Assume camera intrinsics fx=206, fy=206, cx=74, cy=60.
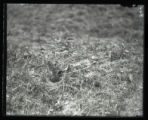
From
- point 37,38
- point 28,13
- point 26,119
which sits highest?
point 28,13

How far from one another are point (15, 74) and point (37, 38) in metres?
0.73

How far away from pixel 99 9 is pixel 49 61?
172 centimetres

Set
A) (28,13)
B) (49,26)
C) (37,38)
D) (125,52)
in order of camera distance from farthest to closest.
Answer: (28,13)
(49,26)
(37,38)
(125,52)

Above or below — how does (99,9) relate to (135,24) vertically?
above

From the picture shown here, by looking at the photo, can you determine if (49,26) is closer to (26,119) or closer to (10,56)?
(10,56)

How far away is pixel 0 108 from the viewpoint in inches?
48.9

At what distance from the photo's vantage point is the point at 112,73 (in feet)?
6.18

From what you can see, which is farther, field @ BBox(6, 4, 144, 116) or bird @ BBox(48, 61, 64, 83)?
bird @ BBox(48, 61, 64, 83)

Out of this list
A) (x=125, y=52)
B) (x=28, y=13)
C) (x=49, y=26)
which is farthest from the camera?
(x=28, y=13)

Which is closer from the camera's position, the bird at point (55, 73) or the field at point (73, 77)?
the field at point (73, 77)

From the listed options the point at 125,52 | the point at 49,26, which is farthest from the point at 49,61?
the point at 49,26

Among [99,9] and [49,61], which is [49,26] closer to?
[99,9]

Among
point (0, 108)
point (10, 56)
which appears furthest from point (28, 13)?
point (0, 108)

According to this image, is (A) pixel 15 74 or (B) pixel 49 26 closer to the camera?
(A) pixel 15 74
